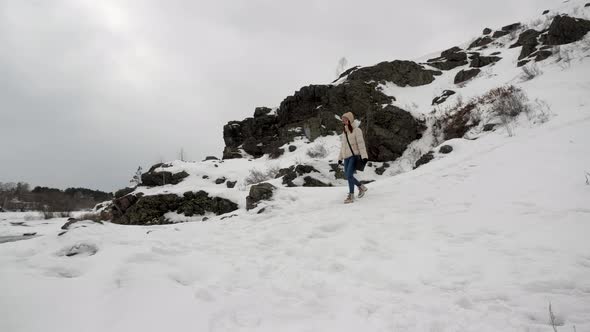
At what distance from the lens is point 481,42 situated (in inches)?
1313

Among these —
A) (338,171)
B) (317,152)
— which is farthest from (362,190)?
(317,152)

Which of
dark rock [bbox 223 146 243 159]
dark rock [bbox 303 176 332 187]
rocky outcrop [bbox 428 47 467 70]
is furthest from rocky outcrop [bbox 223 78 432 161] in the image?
dark rock [bbox 303 176 332 187]

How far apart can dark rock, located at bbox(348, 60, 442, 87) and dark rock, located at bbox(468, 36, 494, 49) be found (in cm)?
914

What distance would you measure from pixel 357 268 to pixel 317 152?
17.2 m

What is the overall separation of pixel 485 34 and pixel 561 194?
4063cm

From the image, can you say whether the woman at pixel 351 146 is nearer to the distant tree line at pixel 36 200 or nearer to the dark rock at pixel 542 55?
the dark rock at pixel 542 55

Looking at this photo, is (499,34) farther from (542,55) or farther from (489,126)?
(489,126)

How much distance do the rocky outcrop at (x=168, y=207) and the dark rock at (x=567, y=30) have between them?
22948 mm

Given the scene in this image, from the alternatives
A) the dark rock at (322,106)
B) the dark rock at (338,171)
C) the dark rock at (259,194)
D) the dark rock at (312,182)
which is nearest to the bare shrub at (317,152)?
the dark rock at (322,106)

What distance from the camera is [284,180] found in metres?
12.2

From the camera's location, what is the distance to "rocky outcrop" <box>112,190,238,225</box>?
1147 cm

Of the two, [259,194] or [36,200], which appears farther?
[36,200]

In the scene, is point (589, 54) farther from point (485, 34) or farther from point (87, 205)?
point (87, 205)

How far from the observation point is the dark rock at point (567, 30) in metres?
18.0
